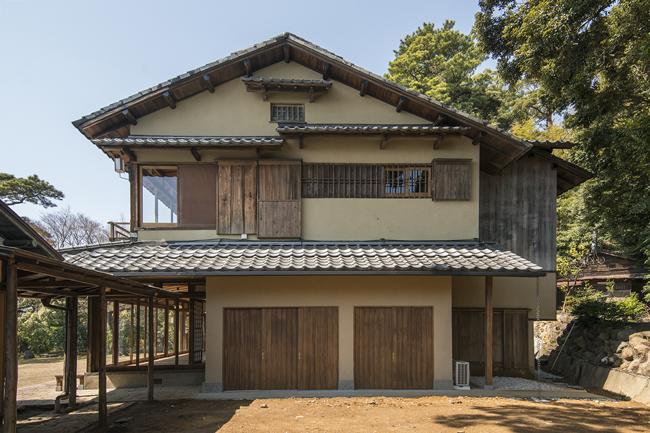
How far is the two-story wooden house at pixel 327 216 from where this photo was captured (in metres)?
10.5

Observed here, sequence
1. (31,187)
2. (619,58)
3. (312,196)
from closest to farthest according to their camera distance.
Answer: (312,196) → (619,58) → (31,187)

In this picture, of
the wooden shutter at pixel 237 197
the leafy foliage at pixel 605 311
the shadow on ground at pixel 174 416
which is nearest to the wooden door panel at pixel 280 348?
the shadow on ground at pixel 174 416

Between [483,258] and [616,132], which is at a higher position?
[616,132]

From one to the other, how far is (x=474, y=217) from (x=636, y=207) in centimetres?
617

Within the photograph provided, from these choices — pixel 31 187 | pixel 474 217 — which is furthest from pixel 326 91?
pixel 31 187

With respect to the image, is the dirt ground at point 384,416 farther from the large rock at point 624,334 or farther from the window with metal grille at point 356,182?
the window with metal grille at point 356,182

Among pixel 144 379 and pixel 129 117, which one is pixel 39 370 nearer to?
pixel 144 379

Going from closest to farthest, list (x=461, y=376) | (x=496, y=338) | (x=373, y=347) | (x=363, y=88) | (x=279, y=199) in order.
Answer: (x=461, y=376) → (x=373, y=347) → (x=279, y=199) → (x=363, y=88) → (x=496, y=338)

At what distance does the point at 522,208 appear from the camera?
13.1m

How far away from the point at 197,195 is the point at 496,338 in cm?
976

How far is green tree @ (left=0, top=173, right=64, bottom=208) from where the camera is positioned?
26.6 meters

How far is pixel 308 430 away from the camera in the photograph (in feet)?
23.8

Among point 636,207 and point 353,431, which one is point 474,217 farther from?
point 353,431

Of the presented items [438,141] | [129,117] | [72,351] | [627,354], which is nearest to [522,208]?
[438,141]
